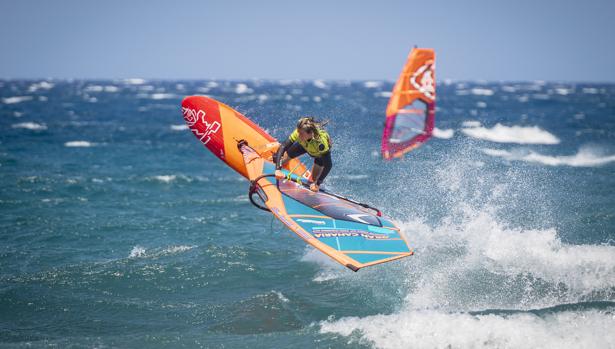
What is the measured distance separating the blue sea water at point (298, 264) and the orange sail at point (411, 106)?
113 cm

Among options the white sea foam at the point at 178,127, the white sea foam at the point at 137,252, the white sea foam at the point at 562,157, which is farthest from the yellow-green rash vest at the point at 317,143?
the white sea foam at the point at 178,127

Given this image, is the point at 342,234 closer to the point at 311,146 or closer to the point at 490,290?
the point at 311,146

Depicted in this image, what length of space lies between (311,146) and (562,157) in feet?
54.8

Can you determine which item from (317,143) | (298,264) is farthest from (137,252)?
(317,143)

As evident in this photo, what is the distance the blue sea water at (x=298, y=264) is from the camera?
23.7 feet

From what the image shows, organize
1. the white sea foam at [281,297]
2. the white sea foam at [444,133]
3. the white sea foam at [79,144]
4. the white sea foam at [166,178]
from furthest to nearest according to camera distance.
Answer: the white sea foam at [444,133], the white sea foam at [79,144], the white sea foam at [166,178], the white sea foam at [281,297]

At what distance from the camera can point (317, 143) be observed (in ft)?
28.4

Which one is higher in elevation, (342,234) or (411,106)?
(411,106)

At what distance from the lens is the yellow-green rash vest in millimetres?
8636

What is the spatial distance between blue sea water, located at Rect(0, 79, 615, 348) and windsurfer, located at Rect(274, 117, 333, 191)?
1750 millimetres

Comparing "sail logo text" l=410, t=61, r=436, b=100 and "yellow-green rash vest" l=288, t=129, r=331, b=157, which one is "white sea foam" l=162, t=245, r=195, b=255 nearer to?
"yellow-green rash vest" l=288, t=129, r=331, b=157

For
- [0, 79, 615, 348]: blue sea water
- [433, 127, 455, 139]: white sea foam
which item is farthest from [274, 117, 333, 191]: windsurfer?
[433, 127, 455, 139]: white sea foam

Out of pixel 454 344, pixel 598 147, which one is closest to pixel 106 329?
pixel 454 344

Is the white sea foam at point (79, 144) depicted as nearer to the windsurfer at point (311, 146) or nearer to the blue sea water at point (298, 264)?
the blue sea water at point (298, 264)
